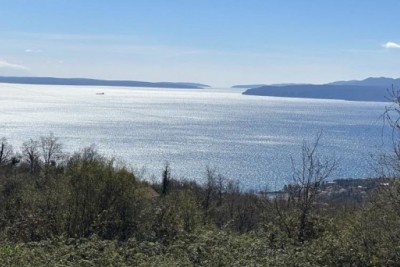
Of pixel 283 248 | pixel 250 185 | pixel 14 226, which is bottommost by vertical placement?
pixel 250 185

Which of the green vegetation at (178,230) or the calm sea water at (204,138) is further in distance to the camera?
the calm sea water at (204,138)

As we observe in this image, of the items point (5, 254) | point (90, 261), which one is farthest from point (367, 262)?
point (5, 254)

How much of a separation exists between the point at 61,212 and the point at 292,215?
793cm

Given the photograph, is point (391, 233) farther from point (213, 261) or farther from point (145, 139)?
point (145, 139)

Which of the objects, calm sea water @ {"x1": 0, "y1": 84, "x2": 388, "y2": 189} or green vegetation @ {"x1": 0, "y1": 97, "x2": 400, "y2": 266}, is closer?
green vegetation @ {"x1": 0, "y1": 97, "x2": 400, "y2": 266}

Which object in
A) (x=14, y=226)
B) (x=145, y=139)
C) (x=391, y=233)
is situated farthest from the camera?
(x=145, y=139)

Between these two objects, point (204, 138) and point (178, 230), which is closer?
point (178, 230)

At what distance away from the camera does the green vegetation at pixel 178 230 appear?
935 centimetres

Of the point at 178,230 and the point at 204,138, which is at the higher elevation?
the point at 178,230

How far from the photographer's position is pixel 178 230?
16.4 metres

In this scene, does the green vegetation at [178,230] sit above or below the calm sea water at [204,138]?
above

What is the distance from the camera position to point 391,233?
29.3 feet

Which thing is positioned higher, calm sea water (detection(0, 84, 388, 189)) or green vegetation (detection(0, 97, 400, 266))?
green vegetation (detection(0, 97, 400, 266))

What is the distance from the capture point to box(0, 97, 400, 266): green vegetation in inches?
368
